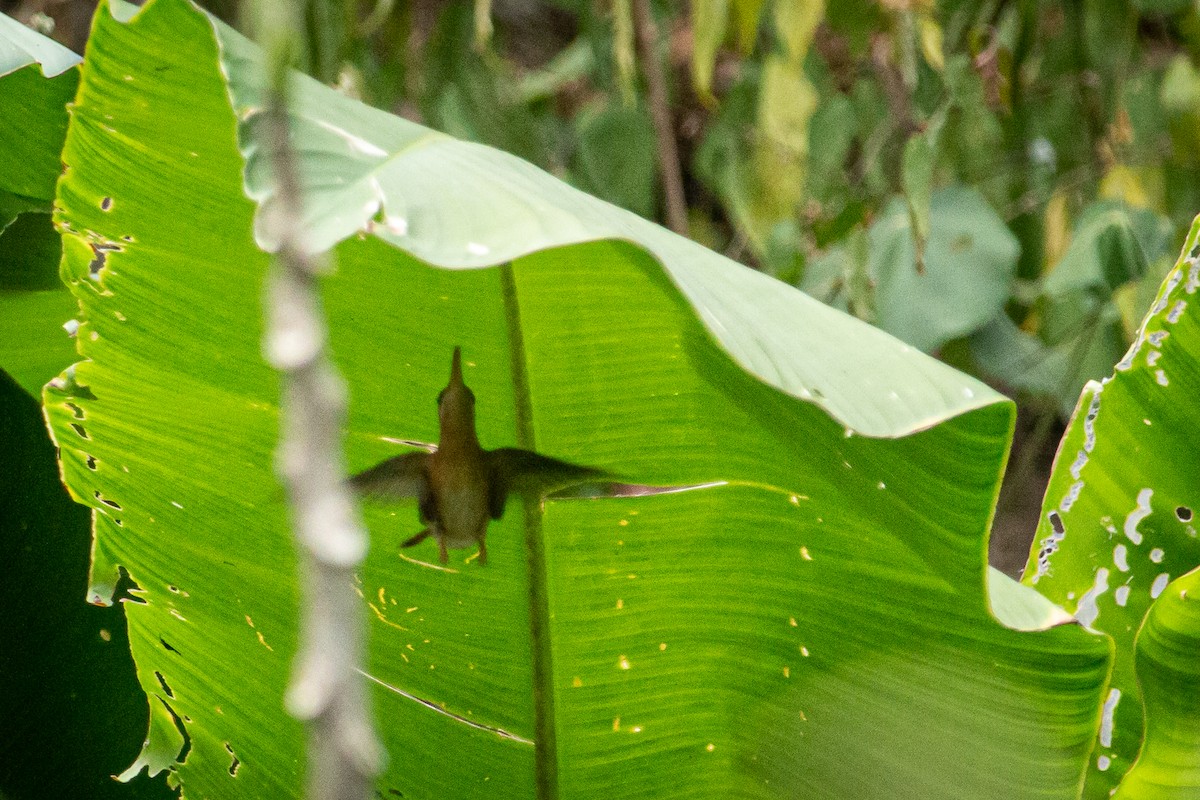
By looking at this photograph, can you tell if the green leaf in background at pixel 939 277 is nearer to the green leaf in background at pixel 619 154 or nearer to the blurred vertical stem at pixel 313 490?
the green leaf in background at pixel 619 154

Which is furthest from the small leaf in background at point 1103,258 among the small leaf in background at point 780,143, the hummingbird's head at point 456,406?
the hummingbird's head at point 456,406

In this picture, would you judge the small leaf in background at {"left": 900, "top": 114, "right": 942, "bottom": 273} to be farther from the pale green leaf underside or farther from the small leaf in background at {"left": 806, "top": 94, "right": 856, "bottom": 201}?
the pale green leaf underside

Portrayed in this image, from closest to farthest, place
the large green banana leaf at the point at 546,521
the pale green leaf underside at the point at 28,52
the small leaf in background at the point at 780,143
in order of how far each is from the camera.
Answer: the large green banana leaf at the point at 546,521
the pale green leaf underside at the point at 28,52
the small leaf in background at the point at 780,143

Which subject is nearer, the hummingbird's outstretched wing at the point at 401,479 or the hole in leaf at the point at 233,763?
the hummingbird's outstretched wing at the point at 401,479

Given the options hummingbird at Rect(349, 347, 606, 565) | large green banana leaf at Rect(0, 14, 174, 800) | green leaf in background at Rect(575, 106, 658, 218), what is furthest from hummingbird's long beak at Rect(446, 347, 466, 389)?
green leaf in background at Rect(575, 106, 658, 218)

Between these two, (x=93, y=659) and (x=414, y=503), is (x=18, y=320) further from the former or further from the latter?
(x=414, y=503)

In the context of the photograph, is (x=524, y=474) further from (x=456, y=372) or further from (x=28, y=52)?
(x=28, y=52)

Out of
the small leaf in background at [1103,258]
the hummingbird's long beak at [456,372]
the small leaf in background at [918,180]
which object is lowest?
the small leaf in background at [1103,258]
